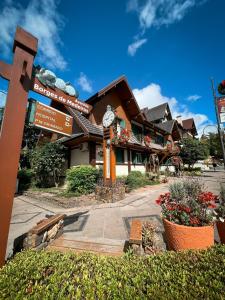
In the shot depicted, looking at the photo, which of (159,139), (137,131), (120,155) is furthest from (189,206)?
(159,139)

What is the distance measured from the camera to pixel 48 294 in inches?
63.1

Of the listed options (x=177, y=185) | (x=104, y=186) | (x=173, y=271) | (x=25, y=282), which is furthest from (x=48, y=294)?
(x=104, y=186)

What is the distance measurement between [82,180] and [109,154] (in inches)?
96.0

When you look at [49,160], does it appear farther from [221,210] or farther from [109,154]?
[221,210]

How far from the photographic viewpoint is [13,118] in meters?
2.36

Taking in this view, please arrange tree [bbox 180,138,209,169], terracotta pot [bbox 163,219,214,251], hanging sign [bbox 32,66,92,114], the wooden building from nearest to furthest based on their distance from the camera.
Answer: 1. terracotta pot [bbox 163,219,214,251]
2. hanging sign [bbox 32,66,92,114]
3. the wooden building
4. tree [bbox 180,138,209,169]

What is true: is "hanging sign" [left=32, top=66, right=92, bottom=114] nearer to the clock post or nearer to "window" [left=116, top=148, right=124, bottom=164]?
the clock post

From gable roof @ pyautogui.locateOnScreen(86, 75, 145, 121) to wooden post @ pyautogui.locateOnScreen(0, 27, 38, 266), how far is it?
33.4 ft

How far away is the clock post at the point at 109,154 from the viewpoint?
841 centimetres

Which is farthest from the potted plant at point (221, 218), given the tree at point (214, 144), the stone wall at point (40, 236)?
the tree at point (214, 144)

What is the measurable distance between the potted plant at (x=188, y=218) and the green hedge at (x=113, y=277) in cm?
45

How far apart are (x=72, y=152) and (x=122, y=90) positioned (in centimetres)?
777

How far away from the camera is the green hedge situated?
1627 mm

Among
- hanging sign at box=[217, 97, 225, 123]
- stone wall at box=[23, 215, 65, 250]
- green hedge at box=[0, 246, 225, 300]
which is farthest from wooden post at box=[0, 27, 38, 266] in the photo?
hanging sign at box=[217, 97, 225, 123]
